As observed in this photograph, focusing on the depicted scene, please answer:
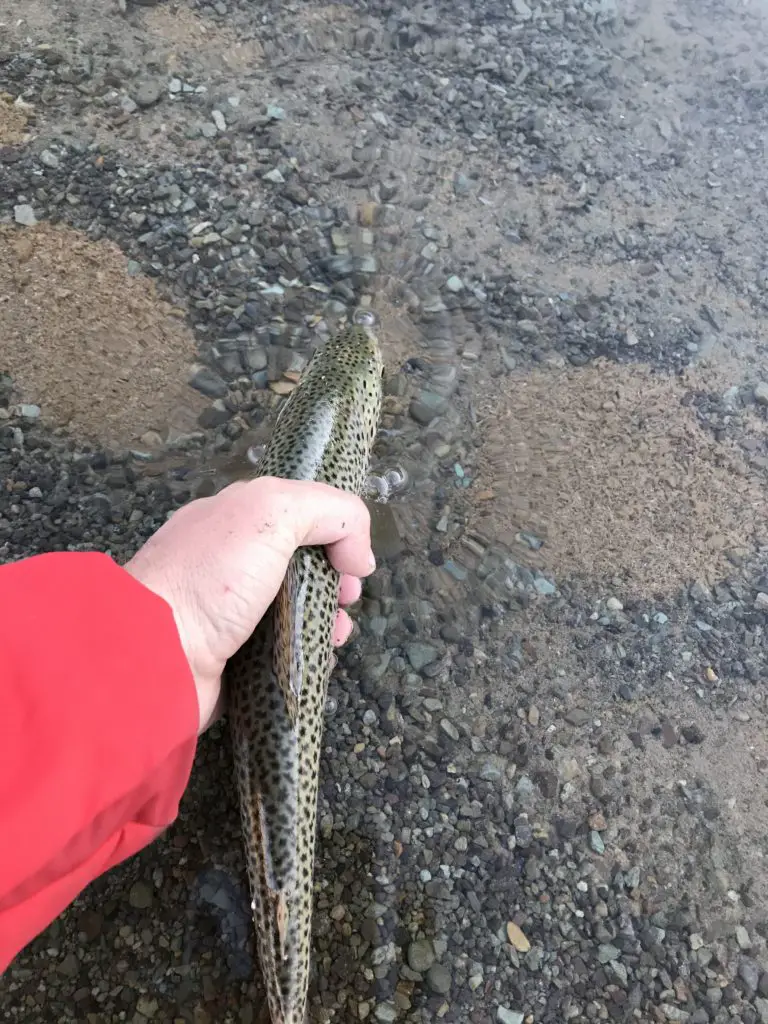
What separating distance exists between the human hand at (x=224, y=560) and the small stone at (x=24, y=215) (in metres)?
1.82

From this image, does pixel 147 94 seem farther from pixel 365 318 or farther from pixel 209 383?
pixel 209 383

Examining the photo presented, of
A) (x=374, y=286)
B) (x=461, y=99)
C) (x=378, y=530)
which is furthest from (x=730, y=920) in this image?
(x=461, y=99)

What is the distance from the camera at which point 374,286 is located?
313cm

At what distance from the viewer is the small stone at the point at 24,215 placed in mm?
2949

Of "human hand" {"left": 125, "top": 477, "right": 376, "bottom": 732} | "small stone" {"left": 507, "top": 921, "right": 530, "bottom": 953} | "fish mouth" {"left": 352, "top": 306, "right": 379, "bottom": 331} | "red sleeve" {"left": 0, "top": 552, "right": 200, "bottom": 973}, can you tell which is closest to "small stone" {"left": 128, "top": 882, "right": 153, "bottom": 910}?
"human hand" {"left": 125, "top": 477, "right": 376, "bottom": 732}

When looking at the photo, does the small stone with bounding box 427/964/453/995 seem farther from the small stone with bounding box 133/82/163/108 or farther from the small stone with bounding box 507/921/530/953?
the small stone with bounding box 133/82/163/108

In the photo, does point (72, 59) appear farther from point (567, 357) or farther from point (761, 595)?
point (761, 595)

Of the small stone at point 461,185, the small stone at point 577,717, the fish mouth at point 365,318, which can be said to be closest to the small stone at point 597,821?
the small stone at point 577,717

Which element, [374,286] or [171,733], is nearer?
[171,733]

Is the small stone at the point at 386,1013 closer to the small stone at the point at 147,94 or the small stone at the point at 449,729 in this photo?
the small stone at the point at 449,729

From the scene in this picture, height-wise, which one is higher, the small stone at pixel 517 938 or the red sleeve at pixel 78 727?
the red sleeve at pixel 78 727

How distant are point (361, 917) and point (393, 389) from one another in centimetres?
183

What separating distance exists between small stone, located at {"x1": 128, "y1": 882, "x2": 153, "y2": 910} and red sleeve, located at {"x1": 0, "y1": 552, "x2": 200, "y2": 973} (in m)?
0.52

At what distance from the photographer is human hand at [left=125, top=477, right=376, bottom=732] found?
5.58 feet
